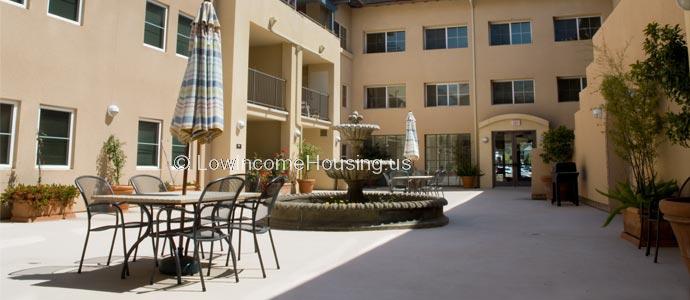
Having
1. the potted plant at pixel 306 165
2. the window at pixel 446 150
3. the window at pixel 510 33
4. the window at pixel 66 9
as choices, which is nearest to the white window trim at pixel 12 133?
→ the window at pixel 66 9

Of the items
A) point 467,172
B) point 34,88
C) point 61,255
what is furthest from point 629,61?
point 467,172

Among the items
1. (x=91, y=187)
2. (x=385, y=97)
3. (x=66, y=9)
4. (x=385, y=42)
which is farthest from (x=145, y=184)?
(x=385, y=42)

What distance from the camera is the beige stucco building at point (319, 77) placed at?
8.96m

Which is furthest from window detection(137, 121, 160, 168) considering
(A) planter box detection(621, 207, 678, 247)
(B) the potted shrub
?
(A) planter box detection(621, 207, 678, 247)

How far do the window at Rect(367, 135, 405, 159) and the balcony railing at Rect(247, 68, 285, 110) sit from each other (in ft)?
24.0

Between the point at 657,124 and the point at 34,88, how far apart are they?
10447 mm

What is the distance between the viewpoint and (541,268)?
15.3 feet

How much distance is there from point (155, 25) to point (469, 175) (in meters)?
13.9

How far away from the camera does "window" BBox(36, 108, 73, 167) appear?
29.4ft

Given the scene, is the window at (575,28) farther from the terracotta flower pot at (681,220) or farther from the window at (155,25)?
the terracotta flower pot at (681,220)

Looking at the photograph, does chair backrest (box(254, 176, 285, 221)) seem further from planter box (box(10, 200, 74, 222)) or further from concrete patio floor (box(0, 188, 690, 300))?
planter box (box(10, 200, 74, 222))

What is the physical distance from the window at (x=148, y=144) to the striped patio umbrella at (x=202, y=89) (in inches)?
270

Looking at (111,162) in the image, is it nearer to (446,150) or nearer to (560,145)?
(560,145)

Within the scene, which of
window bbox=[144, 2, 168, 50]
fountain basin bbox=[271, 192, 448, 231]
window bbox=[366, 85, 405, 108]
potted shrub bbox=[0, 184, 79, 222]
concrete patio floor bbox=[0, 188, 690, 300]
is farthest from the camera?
window bbox=[366, 85, 405, 108]
